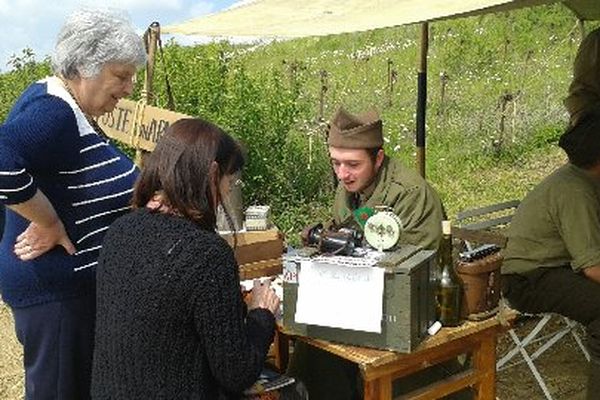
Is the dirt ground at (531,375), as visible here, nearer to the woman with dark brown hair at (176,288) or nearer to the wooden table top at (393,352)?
the wooden table top at (393,352)

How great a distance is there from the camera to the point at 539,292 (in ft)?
10.8

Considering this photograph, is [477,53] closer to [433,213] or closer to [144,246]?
[433,213]

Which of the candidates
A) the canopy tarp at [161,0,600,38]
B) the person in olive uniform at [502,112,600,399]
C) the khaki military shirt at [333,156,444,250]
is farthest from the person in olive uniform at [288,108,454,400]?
the person in olive uniform at [502,112,600,399]

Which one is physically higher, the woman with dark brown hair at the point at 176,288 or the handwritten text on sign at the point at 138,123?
the handwritten text on sign at the point at 138,123

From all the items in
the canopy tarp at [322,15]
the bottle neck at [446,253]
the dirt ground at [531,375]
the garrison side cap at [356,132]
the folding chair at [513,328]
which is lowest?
the dirt ground at [531,375]

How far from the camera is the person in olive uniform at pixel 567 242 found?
3.07 m

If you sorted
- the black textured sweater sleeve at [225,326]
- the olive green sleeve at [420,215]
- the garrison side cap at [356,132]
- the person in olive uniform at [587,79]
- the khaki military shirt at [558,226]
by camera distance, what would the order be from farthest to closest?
the person in olive uniform at [587,79] → the khaki military shirt at [558,226] → the garrison side cap at [356,132] → the olive green sleeve at [420,215] → the black textured sweater sleeve at [225,326]

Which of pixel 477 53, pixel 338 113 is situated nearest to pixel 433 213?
pixel 338 113

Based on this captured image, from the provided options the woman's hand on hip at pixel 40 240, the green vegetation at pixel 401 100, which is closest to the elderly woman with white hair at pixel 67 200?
the woman's hand on hip at pixel 40 240

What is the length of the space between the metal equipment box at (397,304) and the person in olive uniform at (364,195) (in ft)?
1.83

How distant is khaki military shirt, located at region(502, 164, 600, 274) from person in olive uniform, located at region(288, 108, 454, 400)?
521 millimetres

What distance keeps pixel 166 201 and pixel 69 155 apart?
45cm

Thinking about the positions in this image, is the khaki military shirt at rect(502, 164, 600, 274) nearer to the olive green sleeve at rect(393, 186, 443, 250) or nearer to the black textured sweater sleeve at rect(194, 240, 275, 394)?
the olive green sleeve at rect(393, 186, 443, 250)

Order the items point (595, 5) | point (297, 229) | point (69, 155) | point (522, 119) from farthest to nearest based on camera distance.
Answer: point (522, 119)
point (297, 229)
point (595, 5)
point (69, 155)
